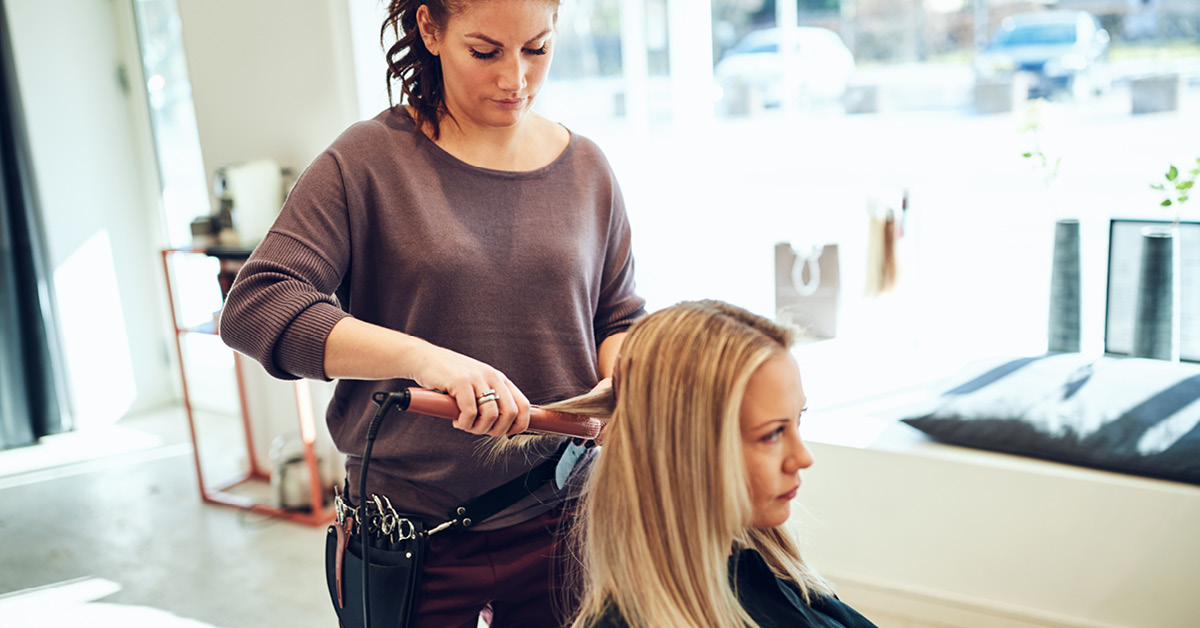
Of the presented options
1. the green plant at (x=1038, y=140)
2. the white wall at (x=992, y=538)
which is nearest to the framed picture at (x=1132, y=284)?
the green plant at (x=1038, y=140)

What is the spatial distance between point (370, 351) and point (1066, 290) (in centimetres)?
206

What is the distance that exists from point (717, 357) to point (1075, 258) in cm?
184

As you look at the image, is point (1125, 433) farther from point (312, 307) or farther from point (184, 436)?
point (184, 436)

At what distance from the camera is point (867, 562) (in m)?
2.42

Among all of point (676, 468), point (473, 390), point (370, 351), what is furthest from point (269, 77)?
point (676, 468)

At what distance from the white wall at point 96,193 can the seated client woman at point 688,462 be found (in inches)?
153

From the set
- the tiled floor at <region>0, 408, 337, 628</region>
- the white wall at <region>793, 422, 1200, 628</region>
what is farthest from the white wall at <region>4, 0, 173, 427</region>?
the white wall at <region>793, 422, 1200, 628</region>

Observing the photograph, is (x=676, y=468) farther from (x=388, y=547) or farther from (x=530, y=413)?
(x=388, y=547)

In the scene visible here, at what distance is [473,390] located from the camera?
1.02 metres

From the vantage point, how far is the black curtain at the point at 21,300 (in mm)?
3820

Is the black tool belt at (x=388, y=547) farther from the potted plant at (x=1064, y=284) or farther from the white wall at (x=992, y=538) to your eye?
the potted plant at (x=1064, y=284)

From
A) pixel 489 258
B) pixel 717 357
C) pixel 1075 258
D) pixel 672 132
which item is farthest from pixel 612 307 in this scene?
pixel 672 132

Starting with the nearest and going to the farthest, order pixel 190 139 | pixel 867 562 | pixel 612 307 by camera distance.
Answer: pixel 612 307 < pixel 867 562 < pixel 190 139

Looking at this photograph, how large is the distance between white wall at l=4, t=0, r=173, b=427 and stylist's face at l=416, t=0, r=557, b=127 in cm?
358
